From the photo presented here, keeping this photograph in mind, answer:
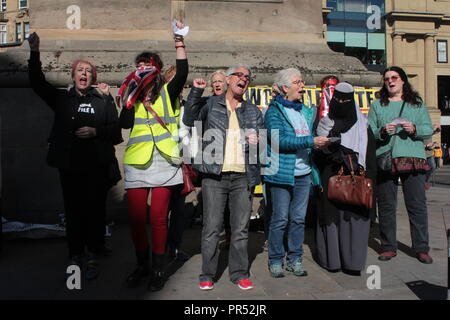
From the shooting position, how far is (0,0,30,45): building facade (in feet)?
163

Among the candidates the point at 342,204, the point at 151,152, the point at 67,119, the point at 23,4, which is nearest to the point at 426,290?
the point at 342,204

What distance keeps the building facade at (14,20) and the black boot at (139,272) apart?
172ft

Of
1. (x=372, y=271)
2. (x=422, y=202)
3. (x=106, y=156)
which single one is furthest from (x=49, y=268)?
(x=422, y=202)

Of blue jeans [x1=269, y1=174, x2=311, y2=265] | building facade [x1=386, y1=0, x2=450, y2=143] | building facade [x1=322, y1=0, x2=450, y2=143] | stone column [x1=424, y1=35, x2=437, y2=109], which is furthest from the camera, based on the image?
stone column [x1=424, y1=35, x2=437, y2=109]

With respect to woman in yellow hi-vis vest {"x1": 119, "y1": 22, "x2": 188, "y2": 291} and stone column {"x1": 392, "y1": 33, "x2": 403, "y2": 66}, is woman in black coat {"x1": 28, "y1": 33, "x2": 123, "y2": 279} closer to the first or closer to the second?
woman in yellow hi-vis vest {"x1": 119, "y1": 22, "x2": 188, "y2": 291}

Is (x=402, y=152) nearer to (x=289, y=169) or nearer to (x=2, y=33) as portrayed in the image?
(x=289, y=169)

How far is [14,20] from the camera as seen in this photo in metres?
49.9

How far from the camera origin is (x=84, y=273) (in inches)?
154

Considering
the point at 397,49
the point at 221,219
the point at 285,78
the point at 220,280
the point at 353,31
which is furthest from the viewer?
the point at 353,31

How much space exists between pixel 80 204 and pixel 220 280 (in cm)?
147

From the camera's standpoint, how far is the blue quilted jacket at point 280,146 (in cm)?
376

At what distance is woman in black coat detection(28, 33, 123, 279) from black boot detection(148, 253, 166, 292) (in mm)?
642

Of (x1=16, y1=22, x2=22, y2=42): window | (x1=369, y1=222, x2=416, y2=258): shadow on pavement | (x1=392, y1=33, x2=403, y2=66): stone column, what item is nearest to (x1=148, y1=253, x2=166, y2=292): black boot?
(x1=369, y1=222, x2=416, y2=258): shadow on pavement

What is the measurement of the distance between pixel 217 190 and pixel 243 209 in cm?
27
